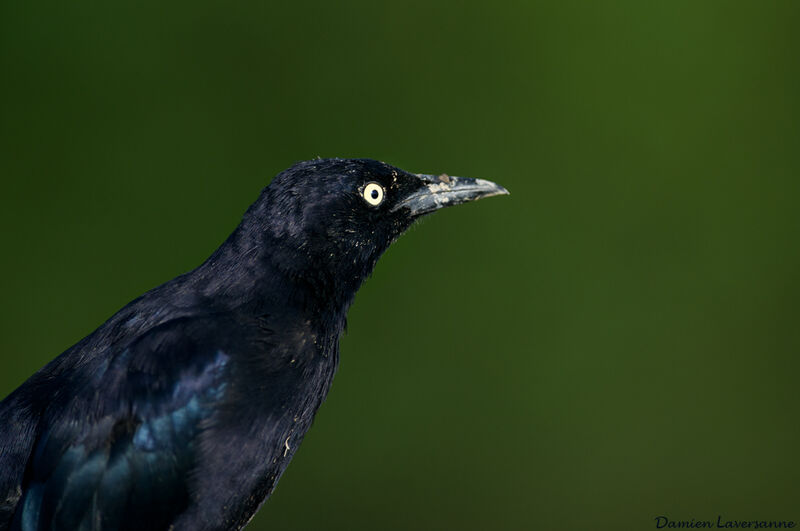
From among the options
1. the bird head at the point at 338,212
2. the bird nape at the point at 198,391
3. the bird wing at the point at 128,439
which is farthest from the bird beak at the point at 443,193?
the bird wing at the point at 128,439

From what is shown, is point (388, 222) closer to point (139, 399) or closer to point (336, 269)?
point (336, 269)

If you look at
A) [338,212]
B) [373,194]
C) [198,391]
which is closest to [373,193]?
[373,194]

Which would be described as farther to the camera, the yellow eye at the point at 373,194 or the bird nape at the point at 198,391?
the yellow eye at the point at 373,194

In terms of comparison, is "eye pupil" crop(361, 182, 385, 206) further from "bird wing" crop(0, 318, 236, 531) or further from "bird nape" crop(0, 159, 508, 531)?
"bird wing" crop(0, 318, 236, 531)

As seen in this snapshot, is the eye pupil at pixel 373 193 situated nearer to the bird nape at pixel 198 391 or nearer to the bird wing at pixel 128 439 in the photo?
the bird nape at pixel 198 391

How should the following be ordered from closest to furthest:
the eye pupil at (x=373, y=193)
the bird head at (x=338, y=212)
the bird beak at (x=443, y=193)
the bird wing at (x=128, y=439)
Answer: the bird wing at (x=128, y=439) → the bird head at (x=338, y=212) → the eye pupil at (x=373, y=193) → the bird beak at (x=443, y=193)

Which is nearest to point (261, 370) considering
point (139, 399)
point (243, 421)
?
point (243, 421)
